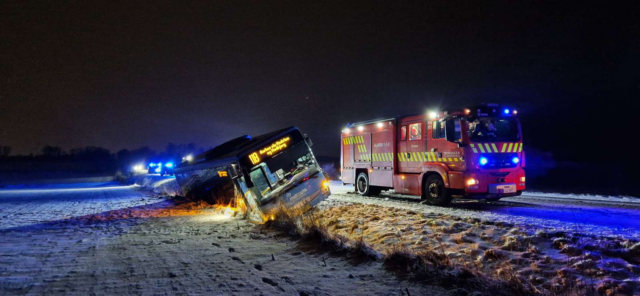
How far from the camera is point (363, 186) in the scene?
1775 centimetres

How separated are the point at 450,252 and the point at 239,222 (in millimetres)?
5833

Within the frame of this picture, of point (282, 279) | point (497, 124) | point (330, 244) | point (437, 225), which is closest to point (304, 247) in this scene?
point (330, 244)

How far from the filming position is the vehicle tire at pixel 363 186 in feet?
56.6

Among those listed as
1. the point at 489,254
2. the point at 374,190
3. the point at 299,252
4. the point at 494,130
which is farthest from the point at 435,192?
the point at 299,252

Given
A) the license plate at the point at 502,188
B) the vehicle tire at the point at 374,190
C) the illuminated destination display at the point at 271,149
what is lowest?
the vehicle tire at the point at 374,190

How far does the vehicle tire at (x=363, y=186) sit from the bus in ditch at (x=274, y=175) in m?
5.22

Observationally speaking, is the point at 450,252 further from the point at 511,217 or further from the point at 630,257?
the point at 511,217

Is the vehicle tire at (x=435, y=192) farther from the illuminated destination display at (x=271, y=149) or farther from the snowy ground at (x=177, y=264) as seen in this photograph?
the snowy ground at (x=177, y=264)

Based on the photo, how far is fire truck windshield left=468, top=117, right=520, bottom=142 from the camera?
12633 mm

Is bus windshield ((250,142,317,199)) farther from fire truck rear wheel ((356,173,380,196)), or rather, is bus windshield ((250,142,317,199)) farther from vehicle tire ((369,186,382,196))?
vehicle tire ((369,186,382,196))

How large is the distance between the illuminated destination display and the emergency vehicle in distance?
15.7ft

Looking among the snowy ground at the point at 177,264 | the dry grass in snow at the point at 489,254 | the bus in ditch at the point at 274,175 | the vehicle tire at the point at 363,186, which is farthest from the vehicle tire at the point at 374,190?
the snowy ground at the point at 177,264

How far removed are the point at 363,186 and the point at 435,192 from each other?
4634 millimetres

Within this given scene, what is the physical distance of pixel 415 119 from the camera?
1448 centimetres
